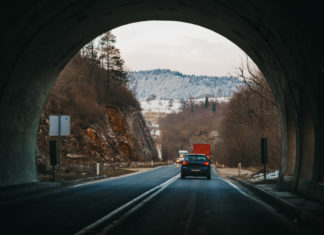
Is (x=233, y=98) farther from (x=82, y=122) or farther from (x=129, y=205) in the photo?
(x=129, y=205)

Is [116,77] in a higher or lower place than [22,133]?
higher

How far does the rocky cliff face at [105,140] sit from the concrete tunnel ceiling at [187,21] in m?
30.9

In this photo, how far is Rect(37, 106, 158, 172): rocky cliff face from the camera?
51.6 metres

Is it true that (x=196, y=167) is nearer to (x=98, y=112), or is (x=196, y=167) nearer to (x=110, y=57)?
(x=98, y=112)

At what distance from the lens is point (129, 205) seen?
11.6 meters

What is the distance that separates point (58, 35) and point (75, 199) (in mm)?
5467

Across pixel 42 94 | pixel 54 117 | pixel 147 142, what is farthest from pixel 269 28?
pixel 147 142

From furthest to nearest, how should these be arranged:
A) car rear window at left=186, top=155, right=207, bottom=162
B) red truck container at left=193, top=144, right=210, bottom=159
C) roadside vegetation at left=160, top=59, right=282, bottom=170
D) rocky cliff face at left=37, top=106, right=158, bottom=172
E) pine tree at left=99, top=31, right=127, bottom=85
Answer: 1. pine tree at left=99, top=31, right=127, bottom=85
2. red truck container at left=193, top=144, right=210, bottom=159
3. rocky cliff face at left=37, top=106, right=158, bottom=172
4. roadside vegetation at left=160, top=59, right=282, bottom=170
5. car rear window at left=186, top=155, right=207, bottom=162

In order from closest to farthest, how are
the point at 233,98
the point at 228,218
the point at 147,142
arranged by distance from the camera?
the point at 228,218
the point at 233,98
the point at 147,142

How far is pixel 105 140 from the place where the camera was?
191ft

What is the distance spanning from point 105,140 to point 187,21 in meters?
41.6

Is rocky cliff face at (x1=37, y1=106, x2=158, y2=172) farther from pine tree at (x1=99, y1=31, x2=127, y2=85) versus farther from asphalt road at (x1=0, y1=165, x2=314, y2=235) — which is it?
asphalt road at (x1=0, y1=165, x2=314, y2=235)

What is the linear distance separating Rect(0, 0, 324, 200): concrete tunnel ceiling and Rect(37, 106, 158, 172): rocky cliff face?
3092 centimetres

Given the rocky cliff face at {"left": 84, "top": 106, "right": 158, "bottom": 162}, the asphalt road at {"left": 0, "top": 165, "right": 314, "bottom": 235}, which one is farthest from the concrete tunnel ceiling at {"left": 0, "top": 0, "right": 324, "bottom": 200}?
the rocky cliff face at {"left": 84, "top": 106, "right": 158, "bottom": 162}
